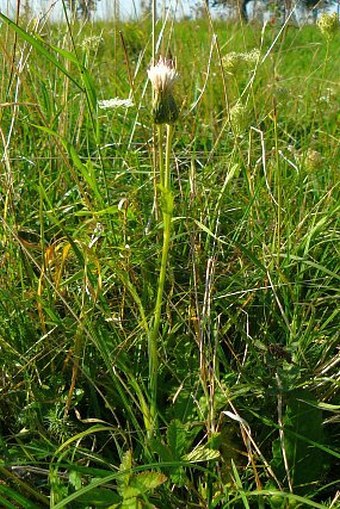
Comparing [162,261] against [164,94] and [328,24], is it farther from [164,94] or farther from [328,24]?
[328,24]

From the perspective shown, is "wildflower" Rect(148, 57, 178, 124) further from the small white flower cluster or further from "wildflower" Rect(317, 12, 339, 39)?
"wildflower" Rect(317, 12, 339, 39)

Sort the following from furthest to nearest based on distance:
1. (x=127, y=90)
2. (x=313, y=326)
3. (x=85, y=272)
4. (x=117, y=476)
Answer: (x=127, y=90)
(x=313, y=326)
(x=85, y=272)
(x=117, y=476)

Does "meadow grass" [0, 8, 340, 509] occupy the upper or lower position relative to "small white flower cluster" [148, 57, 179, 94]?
lower

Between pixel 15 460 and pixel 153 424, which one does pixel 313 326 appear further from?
pixel 15 460

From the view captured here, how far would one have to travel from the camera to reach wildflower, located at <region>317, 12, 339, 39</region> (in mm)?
1122

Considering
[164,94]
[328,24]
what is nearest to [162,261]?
[164,94]

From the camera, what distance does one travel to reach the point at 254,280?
31.4 inches

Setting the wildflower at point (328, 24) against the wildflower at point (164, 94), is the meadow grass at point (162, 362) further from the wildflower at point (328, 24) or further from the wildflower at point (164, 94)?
the wildflower at point (328, 24)

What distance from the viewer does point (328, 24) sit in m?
1.13

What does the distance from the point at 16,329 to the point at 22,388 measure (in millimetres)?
67

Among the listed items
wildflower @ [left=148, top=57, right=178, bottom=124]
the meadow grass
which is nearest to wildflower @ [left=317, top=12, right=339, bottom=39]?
the meadow grass

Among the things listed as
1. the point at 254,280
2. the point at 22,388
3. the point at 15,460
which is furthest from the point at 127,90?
the point at 15,460

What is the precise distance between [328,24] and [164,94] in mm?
659

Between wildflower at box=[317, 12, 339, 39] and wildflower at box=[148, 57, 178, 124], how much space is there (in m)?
0.62
